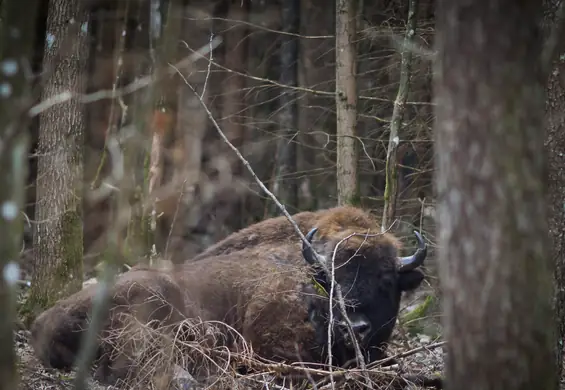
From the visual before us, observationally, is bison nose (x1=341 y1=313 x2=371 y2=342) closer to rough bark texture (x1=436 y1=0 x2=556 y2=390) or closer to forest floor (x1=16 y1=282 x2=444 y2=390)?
forest floor (x1=16 y1=282 x2=444 y2=390)

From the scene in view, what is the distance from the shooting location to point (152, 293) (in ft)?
24.7

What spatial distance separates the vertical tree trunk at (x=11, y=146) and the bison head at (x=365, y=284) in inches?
159

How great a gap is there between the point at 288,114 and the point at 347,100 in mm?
4480

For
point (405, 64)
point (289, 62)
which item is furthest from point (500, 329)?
point (289, 62)

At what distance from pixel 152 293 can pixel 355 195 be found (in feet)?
10.9

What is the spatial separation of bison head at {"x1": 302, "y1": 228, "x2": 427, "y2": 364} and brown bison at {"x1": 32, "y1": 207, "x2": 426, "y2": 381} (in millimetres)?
10

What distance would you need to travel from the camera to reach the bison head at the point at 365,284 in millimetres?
7500

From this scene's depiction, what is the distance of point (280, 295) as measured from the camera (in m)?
8.02

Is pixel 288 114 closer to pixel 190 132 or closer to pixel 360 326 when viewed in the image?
pixel 190 132

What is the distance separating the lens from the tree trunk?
8.73 m

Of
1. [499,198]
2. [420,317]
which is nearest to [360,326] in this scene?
[420,317]

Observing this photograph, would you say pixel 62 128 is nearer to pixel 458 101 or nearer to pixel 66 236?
pixel 66 236

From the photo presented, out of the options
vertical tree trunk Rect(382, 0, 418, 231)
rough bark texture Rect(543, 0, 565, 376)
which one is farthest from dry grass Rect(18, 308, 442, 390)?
vertical tree trunk Rect(382, 0, 418, 231)

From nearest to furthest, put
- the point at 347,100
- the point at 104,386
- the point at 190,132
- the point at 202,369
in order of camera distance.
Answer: the point at 202,369 → the point at 104,386 → the point at 347,100 → the point at 190,132
